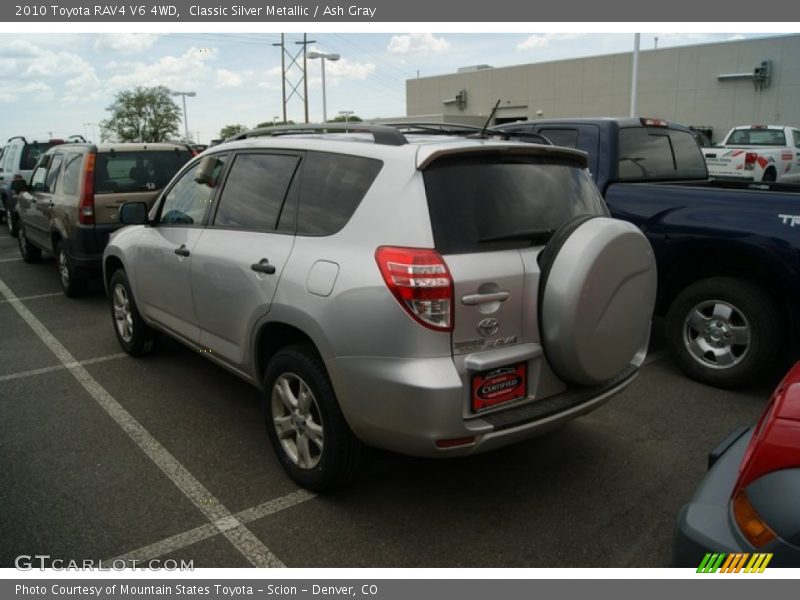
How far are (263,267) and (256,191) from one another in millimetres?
636

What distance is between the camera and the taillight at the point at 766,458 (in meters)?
1.86

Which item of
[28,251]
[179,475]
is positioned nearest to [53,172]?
[28,251]

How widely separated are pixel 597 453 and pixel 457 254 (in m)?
1.77

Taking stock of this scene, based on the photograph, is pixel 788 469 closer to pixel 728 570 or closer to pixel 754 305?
pixel 728 570

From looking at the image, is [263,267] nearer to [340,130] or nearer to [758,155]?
[340,130]

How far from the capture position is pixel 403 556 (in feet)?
9.57

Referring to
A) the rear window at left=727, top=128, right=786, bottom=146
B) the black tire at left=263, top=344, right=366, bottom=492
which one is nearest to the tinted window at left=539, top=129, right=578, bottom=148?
the black tire at left=263, top=344, right=366, bottom=492

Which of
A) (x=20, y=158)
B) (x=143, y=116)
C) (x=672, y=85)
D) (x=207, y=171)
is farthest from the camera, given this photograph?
(x=143, y=116)

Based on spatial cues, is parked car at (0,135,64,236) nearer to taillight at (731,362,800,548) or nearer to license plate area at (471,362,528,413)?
license plate area at (471,362,528,413)

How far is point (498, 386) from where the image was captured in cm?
295

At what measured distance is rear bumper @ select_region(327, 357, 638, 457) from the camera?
275 centimetres

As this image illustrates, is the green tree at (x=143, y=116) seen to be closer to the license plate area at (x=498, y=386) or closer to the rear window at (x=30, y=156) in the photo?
the rear window at (x=30, y=156)

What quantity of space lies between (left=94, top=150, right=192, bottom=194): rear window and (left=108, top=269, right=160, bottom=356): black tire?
7.49ft

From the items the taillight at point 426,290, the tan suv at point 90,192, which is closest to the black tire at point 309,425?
the taillight at point 426,290
